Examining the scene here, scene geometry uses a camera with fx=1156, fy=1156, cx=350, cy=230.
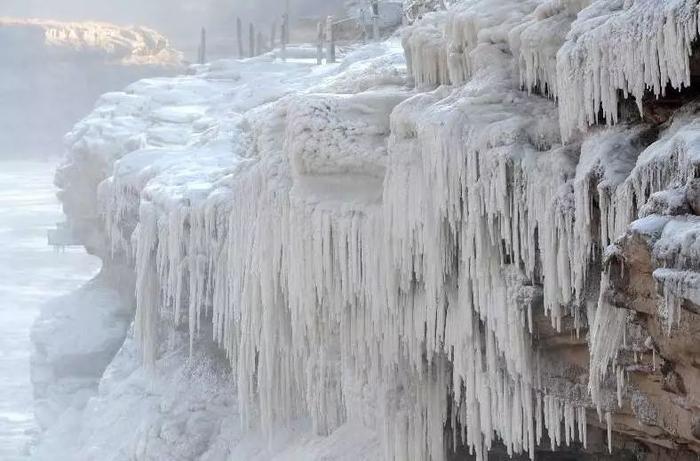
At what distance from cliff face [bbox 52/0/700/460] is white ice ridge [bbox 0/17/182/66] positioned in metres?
37.3

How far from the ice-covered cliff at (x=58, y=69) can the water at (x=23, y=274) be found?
2224mm

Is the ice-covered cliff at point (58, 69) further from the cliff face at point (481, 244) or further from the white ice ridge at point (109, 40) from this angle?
the cliff face at point (481, 244)

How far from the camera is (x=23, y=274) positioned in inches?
1537

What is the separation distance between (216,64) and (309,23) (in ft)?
35.1

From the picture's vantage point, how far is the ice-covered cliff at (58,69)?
52.1m

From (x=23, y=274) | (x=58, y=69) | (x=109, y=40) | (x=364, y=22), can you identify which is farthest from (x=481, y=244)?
(x=58, y=69)

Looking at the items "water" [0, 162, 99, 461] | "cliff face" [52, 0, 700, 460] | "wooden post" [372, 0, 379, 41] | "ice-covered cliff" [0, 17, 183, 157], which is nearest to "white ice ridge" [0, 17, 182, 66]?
"ice-covered cliff" [0, 17, 183, 157]

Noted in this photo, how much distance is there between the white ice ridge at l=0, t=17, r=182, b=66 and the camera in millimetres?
50219

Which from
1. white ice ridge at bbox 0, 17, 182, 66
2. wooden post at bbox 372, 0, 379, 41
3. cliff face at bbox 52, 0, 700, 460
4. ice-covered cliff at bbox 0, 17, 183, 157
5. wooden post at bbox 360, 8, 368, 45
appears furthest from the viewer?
ice-covered cliff at bbox 0, 17, 183, 157

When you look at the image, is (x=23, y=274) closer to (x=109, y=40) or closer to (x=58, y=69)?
(x=109, y=40)

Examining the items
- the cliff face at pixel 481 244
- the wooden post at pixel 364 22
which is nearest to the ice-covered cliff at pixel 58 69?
the wooden post at pixel 364 22

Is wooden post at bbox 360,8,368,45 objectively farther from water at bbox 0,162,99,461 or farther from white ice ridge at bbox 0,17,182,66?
white ice ridge at bbox 0,17,182,66

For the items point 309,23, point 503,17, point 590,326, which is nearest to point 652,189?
point 590,326

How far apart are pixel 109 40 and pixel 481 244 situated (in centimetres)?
4763
